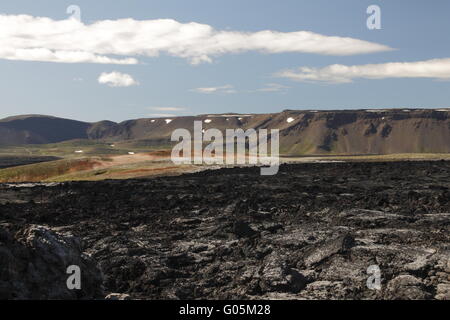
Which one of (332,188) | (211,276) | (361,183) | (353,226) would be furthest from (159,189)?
(211,276)

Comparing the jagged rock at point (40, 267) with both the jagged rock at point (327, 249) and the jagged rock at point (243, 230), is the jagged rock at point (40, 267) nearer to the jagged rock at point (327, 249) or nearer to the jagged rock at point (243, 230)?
the jagged rock at point (327, 249)

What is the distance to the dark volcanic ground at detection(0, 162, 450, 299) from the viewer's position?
1942cm

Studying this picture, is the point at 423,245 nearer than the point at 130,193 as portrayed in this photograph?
Yes

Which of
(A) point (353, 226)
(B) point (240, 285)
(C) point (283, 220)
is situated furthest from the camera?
(C) point (283, 220)

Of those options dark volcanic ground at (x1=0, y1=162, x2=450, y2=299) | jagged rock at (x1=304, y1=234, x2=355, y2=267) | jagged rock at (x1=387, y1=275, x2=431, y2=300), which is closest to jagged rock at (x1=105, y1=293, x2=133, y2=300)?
dark volcanic ground at (x1=0, y1=162, x2=450, y2=299)

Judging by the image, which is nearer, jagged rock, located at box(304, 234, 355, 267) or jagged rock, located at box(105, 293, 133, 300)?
jagged rock, located at box(105, 293, 133, 300)

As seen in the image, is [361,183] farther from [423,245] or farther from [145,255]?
[145,255]

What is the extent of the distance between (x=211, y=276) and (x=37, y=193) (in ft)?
126

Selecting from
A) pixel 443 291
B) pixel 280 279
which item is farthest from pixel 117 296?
pixel 443 291

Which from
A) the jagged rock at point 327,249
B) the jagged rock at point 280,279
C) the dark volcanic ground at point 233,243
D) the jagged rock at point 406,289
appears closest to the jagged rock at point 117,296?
the dark volcanic ground at point 233,243

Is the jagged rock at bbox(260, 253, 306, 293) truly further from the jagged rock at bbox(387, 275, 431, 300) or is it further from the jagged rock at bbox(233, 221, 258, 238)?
the jagged rock at bbox(233, 221, 258, 238)

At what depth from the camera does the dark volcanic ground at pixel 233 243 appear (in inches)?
765

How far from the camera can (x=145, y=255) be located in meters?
25.9

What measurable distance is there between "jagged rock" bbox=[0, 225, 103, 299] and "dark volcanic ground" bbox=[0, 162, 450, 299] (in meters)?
0.04
